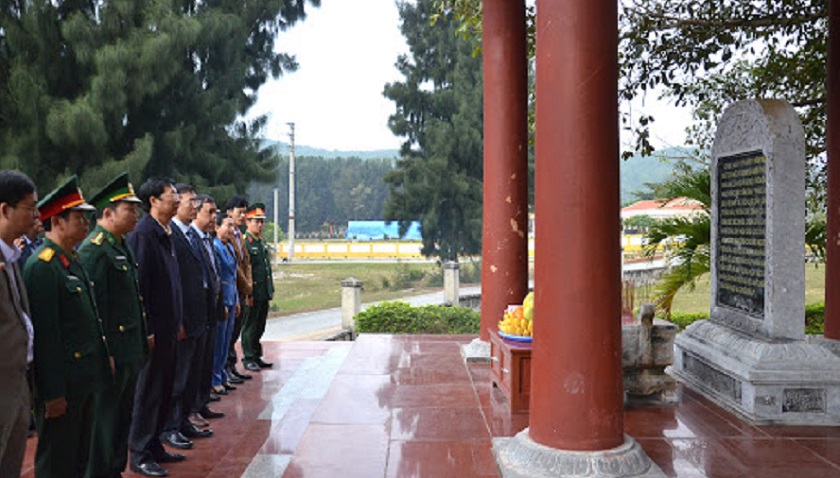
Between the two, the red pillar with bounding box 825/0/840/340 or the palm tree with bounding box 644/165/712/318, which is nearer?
the red pillar with bounding box 825/0/840/340

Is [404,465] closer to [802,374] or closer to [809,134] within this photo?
[802,374]

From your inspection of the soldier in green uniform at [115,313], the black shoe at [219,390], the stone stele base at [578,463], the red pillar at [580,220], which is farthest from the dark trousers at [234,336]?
the red pillar at [580,220]

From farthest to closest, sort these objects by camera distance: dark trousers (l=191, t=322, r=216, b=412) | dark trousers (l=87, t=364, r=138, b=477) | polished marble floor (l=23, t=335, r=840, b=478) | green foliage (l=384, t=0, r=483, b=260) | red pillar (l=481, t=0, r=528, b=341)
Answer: green foliage (l=384, t=0, r=483, b=260), red pillar (l=481, t=0, r=528, b=341), dark trousers (l=191, t=322, r=216, b=412), polished marble floor (l=23, t=335, r=840, b=478), dark trousers (l=87, t=364, r=138, b=477)

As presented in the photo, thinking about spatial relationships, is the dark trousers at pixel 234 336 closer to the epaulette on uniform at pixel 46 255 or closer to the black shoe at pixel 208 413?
the black shoe at pixel 208 413

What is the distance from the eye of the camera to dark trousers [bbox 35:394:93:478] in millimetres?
3426

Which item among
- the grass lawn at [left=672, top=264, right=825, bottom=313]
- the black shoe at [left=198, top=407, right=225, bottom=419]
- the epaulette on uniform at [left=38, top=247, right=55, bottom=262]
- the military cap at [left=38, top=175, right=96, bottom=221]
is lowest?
the grass lawn at [left=672, top=264, right=825, bottom=313]

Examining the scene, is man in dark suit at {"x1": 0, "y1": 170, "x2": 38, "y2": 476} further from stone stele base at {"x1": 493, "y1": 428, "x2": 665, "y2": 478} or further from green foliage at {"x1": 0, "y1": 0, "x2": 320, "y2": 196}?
green foliage at {"x1": 0, "y1": 0, "x2": 320, "y2": 196}

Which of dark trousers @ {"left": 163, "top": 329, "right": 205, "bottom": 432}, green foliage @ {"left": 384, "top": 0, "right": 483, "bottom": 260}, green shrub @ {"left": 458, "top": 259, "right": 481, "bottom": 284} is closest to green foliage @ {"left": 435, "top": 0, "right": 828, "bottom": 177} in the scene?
dark trousers @ {"left": 163, "top": 329, "right": 205, "bottom": 432}

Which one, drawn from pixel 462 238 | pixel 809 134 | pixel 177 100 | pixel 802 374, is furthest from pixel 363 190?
pixel 802 374

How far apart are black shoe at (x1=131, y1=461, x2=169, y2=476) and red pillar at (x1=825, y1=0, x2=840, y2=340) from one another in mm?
5536

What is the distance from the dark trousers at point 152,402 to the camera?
15.6ft

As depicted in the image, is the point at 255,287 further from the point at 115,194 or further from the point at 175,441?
the point at 115,194

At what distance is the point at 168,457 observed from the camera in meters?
4.92

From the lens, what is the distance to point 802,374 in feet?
16.8
